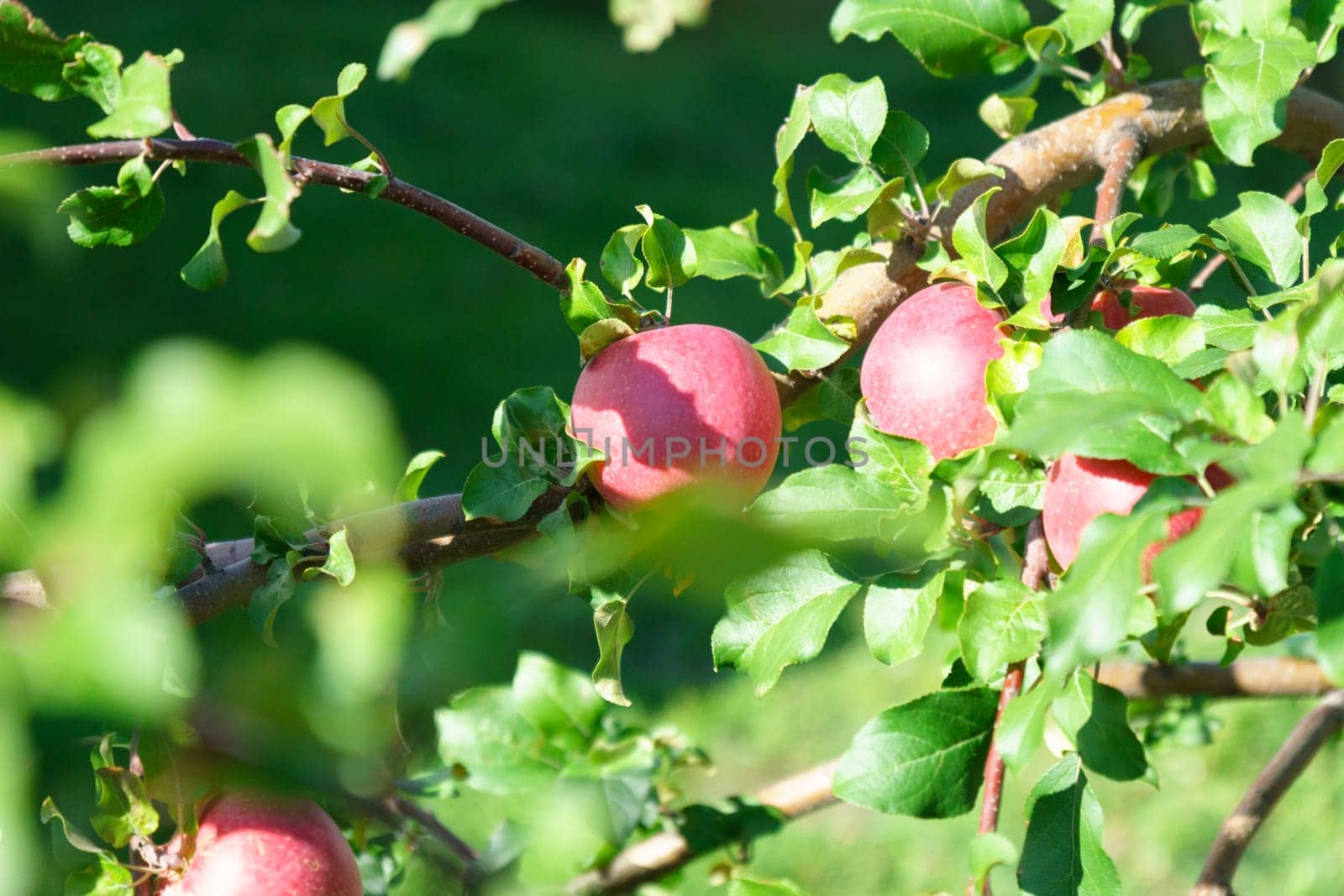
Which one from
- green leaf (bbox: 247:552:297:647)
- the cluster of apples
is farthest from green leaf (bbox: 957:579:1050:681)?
green leaf (bbox: 247:552:297:647)

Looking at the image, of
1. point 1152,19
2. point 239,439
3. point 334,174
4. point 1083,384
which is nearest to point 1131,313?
point 1083,384

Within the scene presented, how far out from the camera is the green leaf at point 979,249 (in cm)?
70

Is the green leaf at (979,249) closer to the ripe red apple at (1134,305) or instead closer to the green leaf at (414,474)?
the ripe red apple at (1134,305)

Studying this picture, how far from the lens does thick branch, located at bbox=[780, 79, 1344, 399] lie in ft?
2.83

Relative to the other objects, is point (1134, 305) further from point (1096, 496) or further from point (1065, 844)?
point (1065, 844)

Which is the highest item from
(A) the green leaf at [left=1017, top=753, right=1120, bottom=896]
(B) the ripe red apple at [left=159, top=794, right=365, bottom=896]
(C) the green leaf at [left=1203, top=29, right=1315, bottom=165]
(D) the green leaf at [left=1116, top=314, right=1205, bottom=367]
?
(C) the green leaf at [left=1203, top=29, right=1315, bottom=165]

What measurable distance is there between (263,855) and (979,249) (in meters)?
0.56

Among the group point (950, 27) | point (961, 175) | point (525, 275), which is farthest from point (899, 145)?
point (525, 275)

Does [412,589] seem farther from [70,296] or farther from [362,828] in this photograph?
[70,296]

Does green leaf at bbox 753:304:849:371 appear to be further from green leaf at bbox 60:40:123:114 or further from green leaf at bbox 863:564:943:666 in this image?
green leaf at bbox 60:40:123:114

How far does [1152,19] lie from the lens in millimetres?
5871

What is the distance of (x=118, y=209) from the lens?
71cm

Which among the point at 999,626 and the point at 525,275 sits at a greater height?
the point at 999,626

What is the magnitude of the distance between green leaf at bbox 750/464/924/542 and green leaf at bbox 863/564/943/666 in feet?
0.10
